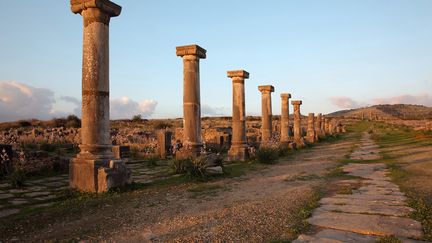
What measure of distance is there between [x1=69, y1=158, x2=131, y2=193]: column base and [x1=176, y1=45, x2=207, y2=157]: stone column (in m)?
4.44

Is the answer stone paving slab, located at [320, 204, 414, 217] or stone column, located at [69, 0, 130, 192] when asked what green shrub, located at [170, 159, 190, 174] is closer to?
stone column, located at [69, 0, 130, 192]

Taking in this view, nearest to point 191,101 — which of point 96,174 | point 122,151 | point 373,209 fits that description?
point 122,151

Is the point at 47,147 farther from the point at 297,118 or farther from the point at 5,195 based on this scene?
the point at 297,118

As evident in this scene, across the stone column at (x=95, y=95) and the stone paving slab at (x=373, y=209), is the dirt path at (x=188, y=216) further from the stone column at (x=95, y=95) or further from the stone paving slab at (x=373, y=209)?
the stone column at (x=95, y=95)

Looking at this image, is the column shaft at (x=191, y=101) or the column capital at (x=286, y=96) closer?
the column shaft at (x=191, y=101)

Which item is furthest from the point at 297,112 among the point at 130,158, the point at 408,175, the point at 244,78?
the point at 408,175

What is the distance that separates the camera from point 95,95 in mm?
8195

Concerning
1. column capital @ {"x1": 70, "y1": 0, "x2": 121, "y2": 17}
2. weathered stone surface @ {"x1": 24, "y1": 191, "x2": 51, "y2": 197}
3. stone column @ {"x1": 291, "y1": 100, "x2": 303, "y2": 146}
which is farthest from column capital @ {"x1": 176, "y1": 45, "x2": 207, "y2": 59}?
stone column @ {"x1": 291, "y1": 100, "x2": 303, "y2": 146}

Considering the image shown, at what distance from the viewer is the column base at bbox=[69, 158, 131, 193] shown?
299 inches

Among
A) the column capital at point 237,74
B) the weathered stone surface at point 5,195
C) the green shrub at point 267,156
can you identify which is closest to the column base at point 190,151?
the green shrub at point 267,156

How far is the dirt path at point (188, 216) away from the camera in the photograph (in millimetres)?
4566

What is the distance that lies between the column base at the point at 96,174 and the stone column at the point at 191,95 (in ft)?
14.6

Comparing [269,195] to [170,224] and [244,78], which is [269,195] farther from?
[244,78]

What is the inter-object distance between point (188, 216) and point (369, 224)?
279 cm
